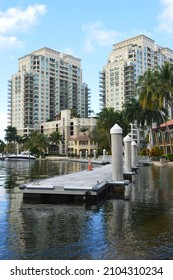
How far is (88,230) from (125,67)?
150 metres

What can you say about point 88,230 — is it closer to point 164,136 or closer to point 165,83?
point 165,83


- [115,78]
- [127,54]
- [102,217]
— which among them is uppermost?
[127,54]

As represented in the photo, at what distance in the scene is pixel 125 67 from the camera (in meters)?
154

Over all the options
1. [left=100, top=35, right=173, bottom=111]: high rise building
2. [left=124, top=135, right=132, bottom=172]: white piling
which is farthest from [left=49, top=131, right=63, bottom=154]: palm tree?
[left=124, top=135, right=132, bottom=172]: white piling

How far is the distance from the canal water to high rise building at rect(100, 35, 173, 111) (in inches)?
5398

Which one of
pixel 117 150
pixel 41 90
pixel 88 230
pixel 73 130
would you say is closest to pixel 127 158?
pixel 117 150

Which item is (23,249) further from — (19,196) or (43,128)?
(43,128)

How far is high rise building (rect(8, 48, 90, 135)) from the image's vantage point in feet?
553

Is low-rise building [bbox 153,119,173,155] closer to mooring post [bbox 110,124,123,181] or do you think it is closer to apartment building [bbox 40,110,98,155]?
mooring post [bbox 110,124,123,181]

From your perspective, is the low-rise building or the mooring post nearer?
the mooring post

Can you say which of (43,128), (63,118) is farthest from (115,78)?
(43,128)

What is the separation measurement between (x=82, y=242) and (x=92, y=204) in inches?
234

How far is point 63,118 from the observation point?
14725 centimetres

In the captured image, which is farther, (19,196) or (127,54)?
(127,54)
